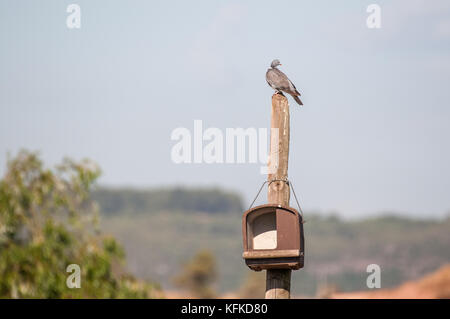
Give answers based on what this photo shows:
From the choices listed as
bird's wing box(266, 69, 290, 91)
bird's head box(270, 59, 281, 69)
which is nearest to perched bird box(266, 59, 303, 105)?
bird's wing box(266, 69, 290, 91)

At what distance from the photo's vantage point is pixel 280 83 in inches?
443

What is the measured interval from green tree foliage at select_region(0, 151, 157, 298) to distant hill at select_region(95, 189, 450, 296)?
5035 cm

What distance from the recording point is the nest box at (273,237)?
923 centimetres

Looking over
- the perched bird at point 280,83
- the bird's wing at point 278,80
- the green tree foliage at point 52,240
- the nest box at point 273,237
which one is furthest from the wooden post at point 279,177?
the green tree foliage at point 52,240

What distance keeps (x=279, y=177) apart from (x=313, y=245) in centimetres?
8237

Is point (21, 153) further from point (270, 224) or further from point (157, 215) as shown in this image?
point (157, 215)

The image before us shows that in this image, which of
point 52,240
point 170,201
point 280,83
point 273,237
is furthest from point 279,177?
point 170,201

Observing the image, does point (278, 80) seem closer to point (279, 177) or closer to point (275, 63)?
point (275, 63)

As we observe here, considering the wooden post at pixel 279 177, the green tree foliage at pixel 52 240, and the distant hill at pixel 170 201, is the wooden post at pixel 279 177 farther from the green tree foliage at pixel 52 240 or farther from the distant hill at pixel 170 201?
the distant hill at pixel 170 201

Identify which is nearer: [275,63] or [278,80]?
[278,80]
